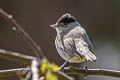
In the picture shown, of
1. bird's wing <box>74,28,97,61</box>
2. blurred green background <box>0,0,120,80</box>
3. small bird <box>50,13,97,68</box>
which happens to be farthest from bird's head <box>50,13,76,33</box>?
blurred green background <box>0,0,120,80</box>

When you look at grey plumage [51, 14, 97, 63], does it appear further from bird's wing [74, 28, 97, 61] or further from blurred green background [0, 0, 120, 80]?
blurred green background [0, 0, 120, 80]

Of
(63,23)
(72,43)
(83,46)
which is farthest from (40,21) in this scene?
(83,46)

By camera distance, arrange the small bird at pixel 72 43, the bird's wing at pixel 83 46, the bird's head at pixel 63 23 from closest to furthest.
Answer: the bird's wing at pixel 83 46
the small bird at pixel 72 43
the bird's head at pixel 63 23

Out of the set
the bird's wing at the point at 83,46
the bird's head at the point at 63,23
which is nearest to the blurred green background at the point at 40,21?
the bird's head at the point at 63,23

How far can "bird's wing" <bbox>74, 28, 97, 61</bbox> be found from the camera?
404 cm

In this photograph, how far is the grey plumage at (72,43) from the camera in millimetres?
4328

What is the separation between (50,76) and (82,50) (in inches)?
115

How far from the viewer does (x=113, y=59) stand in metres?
10.5

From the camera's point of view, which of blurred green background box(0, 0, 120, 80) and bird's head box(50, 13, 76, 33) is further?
blurred green background box(0, 0, 120, 80)

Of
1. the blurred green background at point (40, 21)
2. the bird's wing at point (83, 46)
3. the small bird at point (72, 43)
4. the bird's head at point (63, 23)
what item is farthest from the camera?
the blurred green background at point (40, 21)

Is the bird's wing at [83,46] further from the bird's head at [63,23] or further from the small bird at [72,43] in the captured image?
the bird's head at [63,23]

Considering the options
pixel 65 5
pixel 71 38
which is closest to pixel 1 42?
pixel 65 5

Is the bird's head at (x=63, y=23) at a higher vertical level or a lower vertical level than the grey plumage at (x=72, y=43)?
higher

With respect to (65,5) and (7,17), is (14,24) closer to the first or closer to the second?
(7,17)
